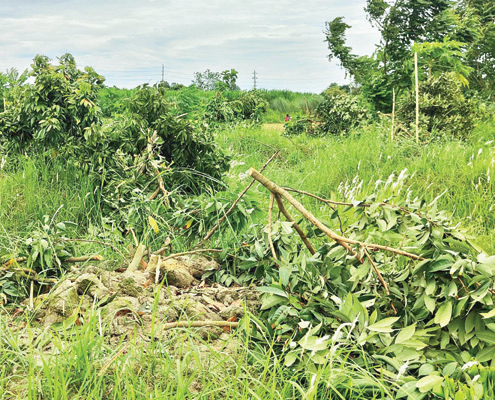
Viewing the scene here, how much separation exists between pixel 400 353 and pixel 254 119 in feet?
37.1

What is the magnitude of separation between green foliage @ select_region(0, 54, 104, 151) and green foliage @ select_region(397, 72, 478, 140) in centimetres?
512

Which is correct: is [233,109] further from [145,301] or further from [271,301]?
[271,301]

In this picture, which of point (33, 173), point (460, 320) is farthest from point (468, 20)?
point (460, 320)

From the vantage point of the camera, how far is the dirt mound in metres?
2.23

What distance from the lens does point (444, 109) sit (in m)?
8.19

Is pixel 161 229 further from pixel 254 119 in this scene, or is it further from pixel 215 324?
pixel 254 119

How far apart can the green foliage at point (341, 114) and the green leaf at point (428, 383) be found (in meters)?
7.99

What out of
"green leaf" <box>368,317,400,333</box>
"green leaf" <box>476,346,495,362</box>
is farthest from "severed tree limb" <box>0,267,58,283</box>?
"green leaf" <box>476,346,495,362</box>

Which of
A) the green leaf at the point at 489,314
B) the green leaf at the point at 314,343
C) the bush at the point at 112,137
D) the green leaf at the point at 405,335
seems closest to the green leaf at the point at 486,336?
the green leaf at the point at 489,314

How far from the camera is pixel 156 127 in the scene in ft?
16.0

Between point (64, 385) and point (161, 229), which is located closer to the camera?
point (64, 385)

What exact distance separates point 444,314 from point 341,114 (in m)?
8.32

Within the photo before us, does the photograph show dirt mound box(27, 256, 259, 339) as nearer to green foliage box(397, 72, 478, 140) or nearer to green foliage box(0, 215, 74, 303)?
green foliage box(0, 215, 74, 303)

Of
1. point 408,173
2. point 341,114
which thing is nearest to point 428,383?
point 408,173
